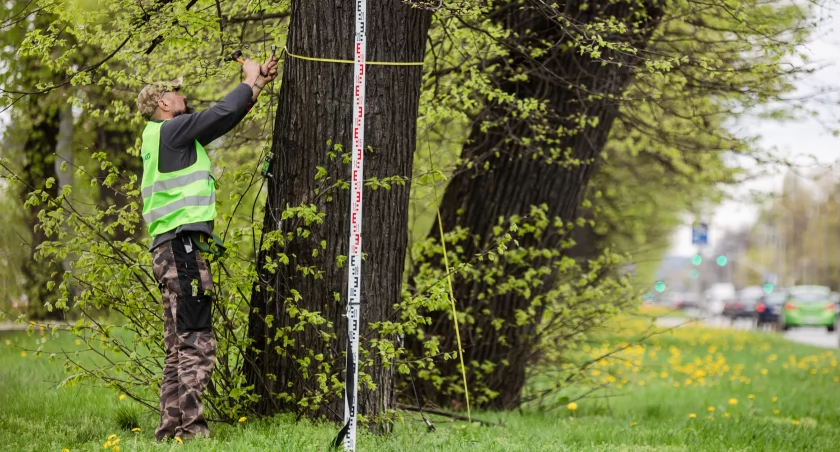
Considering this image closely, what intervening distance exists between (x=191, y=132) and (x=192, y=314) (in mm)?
932

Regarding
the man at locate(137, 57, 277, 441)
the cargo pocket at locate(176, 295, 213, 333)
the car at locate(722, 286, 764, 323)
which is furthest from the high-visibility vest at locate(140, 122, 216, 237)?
the car at locate(722, 286, 764, 323)

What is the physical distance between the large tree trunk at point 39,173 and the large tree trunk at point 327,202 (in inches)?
253

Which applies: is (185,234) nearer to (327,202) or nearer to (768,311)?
(327,202)

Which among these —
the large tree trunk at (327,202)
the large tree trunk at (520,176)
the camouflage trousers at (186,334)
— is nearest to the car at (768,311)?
the large tree trunk at (520,176)

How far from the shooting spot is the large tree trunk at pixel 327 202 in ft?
17.9

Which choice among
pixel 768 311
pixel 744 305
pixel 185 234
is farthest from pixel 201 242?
pixel 744 305

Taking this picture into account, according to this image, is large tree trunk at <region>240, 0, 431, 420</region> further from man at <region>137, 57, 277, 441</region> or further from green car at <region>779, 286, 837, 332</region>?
green car at <region>779, 286, 837, 332</region>

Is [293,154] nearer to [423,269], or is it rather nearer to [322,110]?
[322,110]

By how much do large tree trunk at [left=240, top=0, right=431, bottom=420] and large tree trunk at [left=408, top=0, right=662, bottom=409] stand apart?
2.34 meters

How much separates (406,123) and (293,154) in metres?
0.68

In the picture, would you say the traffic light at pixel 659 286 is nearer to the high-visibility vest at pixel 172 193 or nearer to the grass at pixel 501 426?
the grass at pixel 501 426

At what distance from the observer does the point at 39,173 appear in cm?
1252

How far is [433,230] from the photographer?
8266 millimetres

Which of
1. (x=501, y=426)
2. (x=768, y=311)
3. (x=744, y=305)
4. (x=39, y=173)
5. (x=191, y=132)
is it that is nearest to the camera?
(x=191, y=132)
